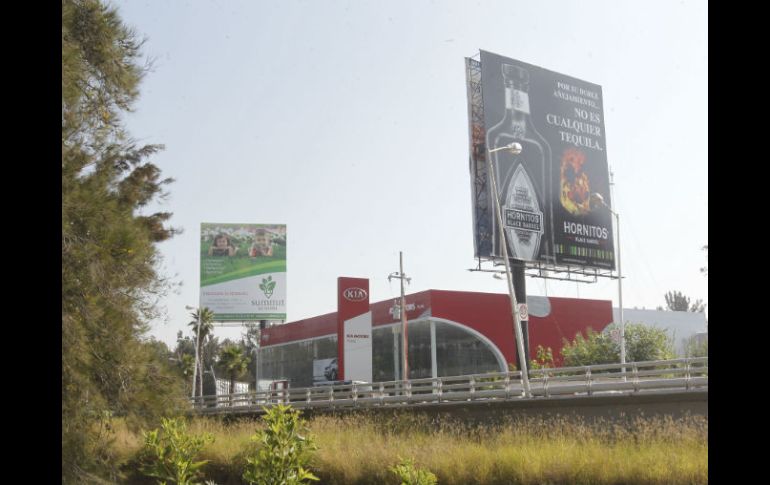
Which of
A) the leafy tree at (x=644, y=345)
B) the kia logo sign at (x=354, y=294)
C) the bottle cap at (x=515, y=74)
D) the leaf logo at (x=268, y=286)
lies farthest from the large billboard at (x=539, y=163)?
the leaf logo at (x=268, y=286)

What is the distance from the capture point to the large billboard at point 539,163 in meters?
35.8

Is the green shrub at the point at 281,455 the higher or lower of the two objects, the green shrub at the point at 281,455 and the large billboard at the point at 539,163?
the lower

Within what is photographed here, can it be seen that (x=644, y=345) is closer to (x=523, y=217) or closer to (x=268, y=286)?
(x=523, y=217)

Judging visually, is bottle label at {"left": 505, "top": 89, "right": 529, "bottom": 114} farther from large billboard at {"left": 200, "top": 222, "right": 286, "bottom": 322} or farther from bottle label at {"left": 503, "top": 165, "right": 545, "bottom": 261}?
large billboard at {"left": 200, "top": 222, "right": 286, "bottom": 322}

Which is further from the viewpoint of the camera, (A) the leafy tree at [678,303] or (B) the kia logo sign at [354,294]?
(A) the leafy tree at [678,303]

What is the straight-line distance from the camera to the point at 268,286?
56.7 metres

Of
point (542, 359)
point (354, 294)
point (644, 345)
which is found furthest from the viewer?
point (644, 345)

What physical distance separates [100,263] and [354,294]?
3102cm

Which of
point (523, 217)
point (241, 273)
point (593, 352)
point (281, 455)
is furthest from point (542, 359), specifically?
point (281, 455)

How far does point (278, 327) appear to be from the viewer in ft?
198

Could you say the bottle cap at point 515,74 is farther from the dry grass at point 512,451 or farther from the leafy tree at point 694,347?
the leafy tree at point 694,347
